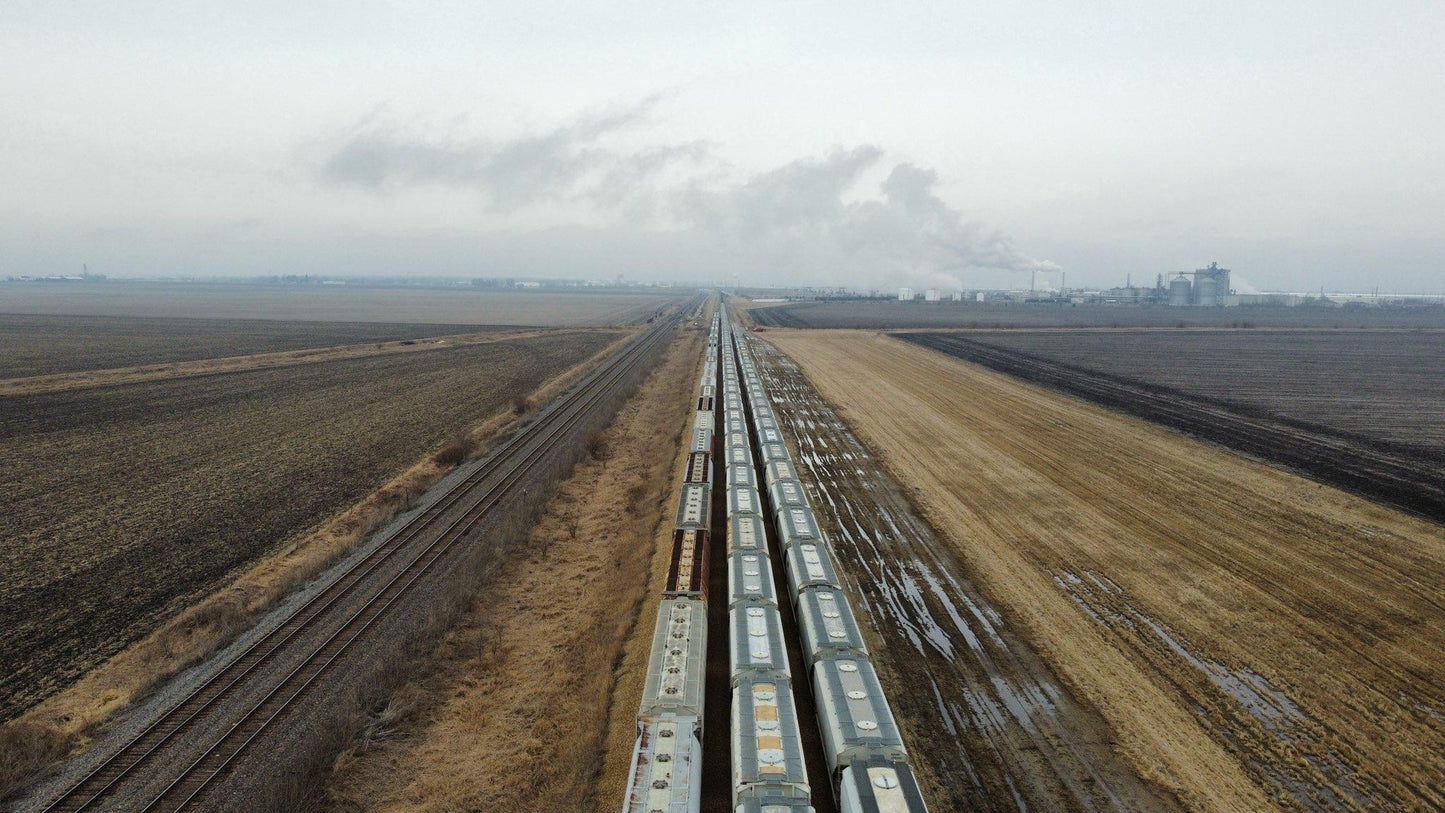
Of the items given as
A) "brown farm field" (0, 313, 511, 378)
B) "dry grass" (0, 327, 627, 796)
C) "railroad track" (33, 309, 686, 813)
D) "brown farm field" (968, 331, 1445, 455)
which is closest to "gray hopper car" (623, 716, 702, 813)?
"railroad track" (33, 309, 686, 813)

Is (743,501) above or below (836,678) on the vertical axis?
above

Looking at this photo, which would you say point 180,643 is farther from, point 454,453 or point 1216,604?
point 1216,604

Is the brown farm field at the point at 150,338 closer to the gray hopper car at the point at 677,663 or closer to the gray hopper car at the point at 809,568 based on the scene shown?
the gray hopper car at the point at 677,663

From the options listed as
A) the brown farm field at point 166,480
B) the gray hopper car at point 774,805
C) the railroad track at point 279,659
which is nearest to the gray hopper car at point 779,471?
the railroad track at point 279,659

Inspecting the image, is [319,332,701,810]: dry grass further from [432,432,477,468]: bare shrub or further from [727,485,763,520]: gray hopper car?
[432,432,477,468]: bare shrub

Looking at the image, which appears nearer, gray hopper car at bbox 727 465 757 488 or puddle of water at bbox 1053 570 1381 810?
puddle of water at bbox 1053 570 1381 810

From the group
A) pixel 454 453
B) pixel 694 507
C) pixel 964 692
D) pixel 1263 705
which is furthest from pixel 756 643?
pixel 454 453
